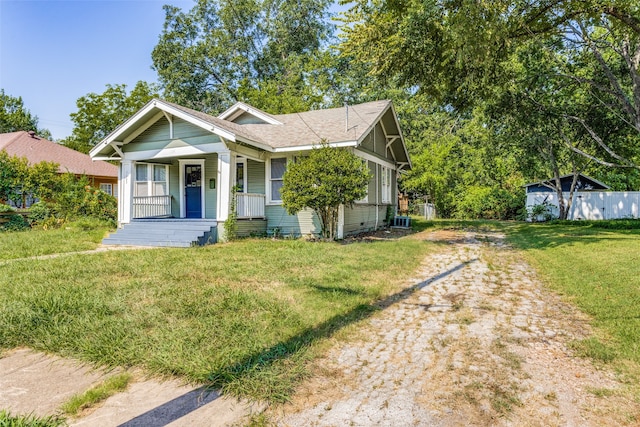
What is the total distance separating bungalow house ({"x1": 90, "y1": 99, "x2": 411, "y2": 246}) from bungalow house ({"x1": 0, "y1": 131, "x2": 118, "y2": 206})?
10.3m

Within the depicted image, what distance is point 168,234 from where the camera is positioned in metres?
10.3

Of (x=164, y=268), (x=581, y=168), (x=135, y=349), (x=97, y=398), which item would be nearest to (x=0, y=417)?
(x=97, y=398)

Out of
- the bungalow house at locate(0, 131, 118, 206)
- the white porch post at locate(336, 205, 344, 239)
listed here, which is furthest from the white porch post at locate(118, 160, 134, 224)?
the bungalow house at locate(0, 131, 118, 206)

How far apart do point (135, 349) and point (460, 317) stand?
359cm

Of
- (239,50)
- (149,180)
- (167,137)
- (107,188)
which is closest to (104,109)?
(107,188)

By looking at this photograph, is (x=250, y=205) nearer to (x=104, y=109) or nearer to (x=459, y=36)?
(x=459, y=36)

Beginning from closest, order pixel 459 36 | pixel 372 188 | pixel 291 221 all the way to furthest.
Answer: pixel 459 36 < pixel 291 221 < pixel 372 188

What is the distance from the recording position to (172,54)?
99.9 feet

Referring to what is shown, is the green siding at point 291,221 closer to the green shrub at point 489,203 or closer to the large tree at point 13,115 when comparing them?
the green shrub at point 489,203

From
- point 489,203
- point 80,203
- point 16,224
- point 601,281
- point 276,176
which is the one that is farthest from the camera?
point 489,203

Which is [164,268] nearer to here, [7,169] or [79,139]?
[7,169]

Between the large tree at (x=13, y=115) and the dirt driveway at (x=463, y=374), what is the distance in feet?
135

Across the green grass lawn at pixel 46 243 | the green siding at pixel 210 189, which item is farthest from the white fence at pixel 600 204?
the green grass lawn at pixel 46 243

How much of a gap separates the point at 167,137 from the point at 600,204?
23.4 metres
